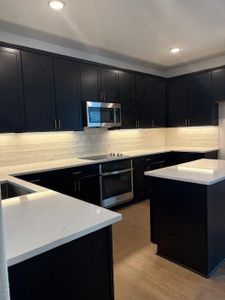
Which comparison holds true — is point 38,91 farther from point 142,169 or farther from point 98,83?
point 142,169

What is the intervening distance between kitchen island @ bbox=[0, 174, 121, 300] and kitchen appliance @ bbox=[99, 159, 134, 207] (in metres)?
2.23

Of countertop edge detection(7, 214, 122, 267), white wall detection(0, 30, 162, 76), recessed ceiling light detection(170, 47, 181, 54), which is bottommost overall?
countertop edge detection(7, 214, 122, 267)

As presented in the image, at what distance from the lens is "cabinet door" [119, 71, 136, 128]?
4203mm

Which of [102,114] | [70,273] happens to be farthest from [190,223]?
[102,114]

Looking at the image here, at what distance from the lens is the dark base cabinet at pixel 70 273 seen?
0.93 m

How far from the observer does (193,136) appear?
4988mm

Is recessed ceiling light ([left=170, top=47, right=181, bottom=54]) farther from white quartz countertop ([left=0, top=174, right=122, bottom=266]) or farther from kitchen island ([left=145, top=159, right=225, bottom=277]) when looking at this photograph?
white quartz countertop ([left=0, top=174, right=122, bottom=266])

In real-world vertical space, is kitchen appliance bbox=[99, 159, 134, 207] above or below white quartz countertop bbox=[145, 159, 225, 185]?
below

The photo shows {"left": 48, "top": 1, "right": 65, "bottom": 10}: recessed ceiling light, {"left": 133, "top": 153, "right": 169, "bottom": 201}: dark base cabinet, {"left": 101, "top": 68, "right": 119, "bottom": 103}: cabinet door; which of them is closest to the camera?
{"left": 48, "top": 1, "right": 65, "bottom": 10}: recessed ceiling light

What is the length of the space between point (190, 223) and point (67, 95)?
2421mm

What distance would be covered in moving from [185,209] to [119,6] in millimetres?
2163

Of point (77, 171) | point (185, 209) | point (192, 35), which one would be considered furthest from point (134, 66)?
point (185, 209)

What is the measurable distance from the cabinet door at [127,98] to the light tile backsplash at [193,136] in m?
1.35

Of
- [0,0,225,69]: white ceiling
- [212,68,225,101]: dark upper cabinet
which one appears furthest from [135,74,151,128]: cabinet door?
[212,68,225,101]: dark upper cabinet
